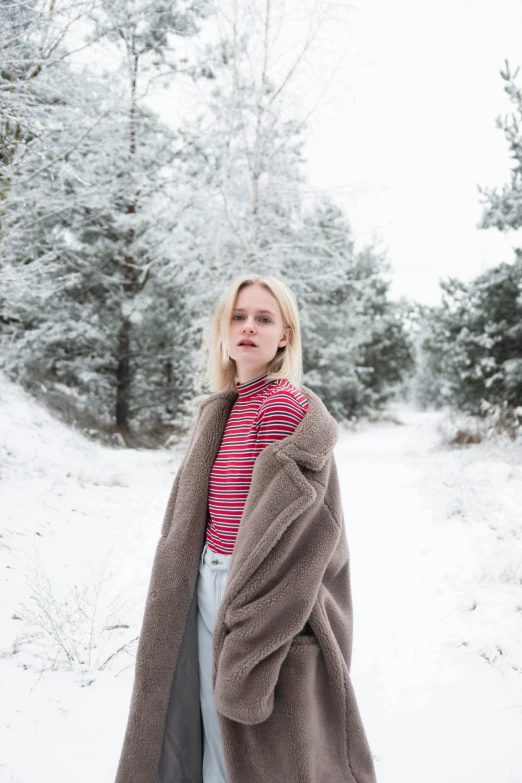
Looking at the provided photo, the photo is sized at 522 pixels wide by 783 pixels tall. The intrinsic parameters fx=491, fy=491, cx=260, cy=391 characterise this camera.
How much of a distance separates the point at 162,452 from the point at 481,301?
735 cm

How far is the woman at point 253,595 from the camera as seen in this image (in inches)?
49.5

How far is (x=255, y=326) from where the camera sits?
1.59 m

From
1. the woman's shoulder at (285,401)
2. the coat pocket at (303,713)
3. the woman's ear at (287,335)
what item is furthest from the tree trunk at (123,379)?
the coat pocket at (303,713)

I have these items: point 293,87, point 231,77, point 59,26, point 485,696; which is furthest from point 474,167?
point 485,696

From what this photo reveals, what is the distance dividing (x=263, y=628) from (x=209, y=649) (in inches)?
19.4

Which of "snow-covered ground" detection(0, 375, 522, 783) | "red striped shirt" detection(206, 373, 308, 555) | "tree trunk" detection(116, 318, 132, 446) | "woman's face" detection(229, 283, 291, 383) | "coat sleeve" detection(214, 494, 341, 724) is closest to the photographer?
"coat sleeve" detection(214, 494, 341, 724)

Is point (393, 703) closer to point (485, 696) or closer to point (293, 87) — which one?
point (485, 696)

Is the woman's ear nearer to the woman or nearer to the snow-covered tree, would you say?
the woman

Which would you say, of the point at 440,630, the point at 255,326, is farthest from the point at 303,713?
the point at 440,630

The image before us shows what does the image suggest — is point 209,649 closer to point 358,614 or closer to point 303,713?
point 303,713

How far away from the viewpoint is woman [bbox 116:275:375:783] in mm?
1258

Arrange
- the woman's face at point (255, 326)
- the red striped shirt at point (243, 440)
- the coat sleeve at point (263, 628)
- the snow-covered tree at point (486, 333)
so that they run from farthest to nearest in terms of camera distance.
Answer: the snow-covered tree at point (486, 333), the woman's face at point (255, 326), the red striped shirt at point (243, 440), the coat sleeve at point (263, 628)

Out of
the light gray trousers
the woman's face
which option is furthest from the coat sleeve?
the woman's face

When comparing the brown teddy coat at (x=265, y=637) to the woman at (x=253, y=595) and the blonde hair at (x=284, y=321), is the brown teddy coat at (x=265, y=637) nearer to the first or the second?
the woman at (x=253, y=595)
